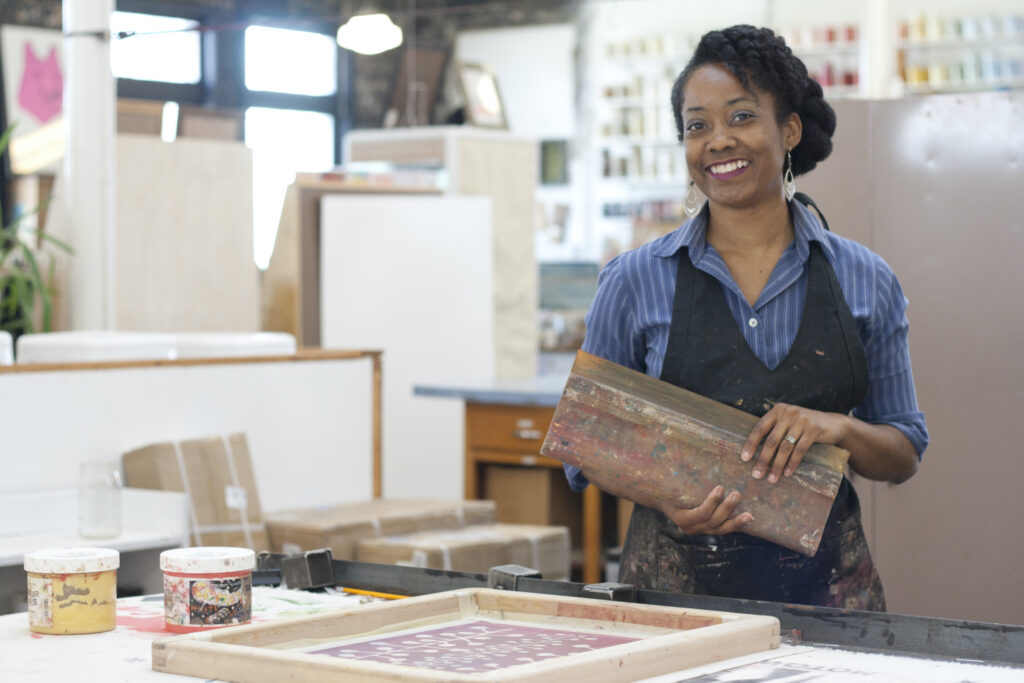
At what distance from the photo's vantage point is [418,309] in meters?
5.86

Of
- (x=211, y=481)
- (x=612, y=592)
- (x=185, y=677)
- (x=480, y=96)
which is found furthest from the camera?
(x=480, y=96)

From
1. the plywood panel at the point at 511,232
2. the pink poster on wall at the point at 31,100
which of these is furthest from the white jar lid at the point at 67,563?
the pink poster on wall at the point at 31,100

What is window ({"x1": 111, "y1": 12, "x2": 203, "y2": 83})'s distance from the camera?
33.2ft

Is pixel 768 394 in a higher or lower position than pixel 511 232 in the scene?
lower

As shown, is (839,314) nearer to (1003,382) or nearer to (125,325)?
(1003,382)

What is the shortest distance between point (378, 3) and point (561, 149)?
213cm

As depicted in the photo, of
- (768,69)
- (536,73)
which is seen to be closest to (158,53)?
(536,73)

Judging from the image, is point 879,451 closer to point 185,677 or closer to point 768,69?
point 768,69

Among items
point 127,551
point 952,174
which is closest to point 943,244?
point 952,174

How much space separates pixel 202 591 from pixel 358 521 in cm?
206

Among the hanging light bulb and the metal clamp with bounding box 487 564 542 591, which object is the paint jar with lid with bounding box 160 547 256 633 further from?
the hanging light bulb

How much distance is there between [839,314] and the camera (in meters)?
1.87

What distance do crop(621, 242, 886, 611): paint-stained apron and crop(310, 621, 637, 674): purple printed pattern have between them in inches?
15.8

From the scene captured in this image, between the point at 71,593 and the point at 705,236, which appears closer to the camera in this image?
the point at 71,593
